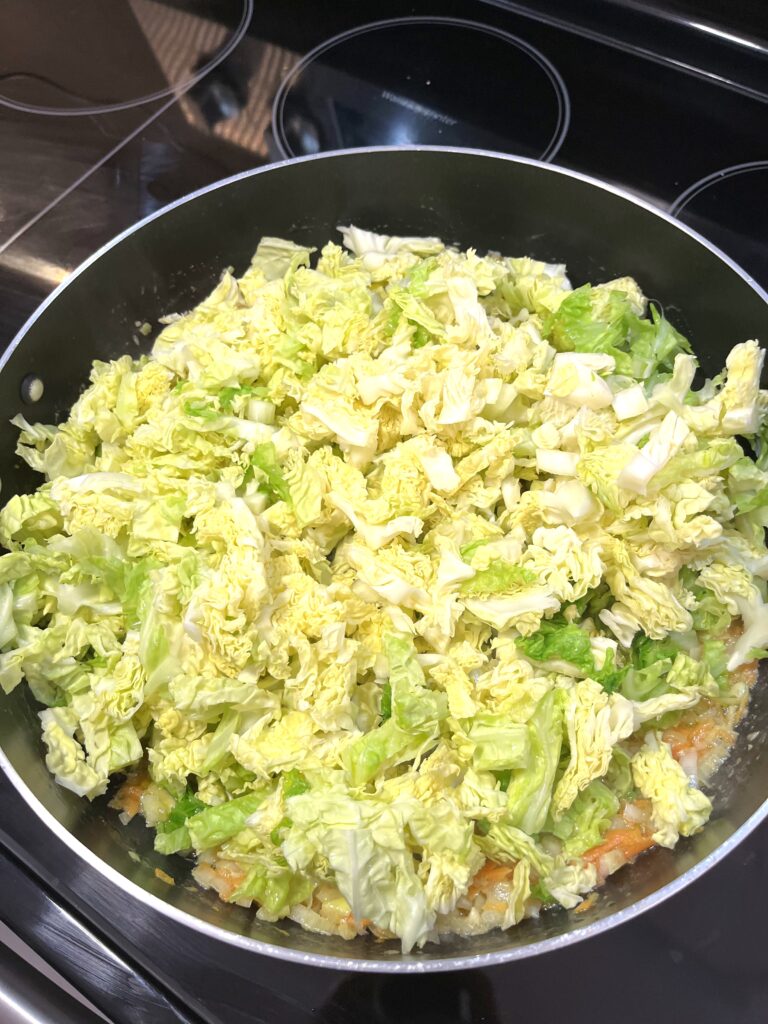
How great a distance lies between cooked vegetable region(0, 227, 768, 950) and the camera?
A: 140cm

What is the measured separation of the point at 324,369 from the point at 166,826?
36.5 inches

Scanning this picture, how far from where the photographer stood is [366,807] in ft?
4.34

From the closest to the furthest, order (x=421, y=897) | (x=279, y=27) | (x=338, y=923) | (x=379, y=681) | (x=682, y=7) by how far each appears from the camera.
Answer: (x=421, y=897), (x=338, y=923), (x=379, y=681), (x=682, y=7), (x=279, y=27)

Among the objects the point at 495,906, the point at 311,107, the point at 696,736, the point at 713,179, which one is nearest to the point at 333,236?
Answer: the point at 311,107

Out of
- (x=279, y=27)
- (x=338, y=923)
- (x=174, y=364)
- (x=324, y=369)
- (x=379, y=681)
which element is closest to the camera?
(x=338, y=923)

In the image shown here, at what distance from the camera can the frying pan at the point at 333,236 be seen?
4.60ft

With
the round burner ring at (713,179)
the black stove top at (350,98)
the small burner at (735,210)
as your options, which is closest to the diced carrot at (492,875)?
the black stove top at (350,98)

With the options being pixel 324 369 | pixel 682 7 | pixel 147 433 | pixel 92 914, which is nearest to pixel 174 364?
pixel 147 433

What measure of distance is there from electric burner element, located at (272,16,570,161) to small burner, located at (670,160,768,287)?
0.39 meters

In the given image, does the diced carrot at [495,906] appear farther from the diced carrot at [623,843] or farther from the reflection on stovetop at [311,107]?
the reflection on stovetop at [311,107]

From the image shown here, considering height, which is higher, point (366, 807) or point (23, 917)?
point (366, 807)

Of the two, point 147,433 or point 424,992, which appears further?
point 147,433

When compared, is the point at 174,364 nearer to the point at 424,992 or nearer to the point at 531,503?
the point at 531,503

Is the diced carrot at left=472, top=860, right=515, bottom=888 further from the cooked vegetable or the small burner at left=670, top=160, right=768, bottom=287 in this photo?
the small burner at left=670, top=160, right=768, bottom=287
